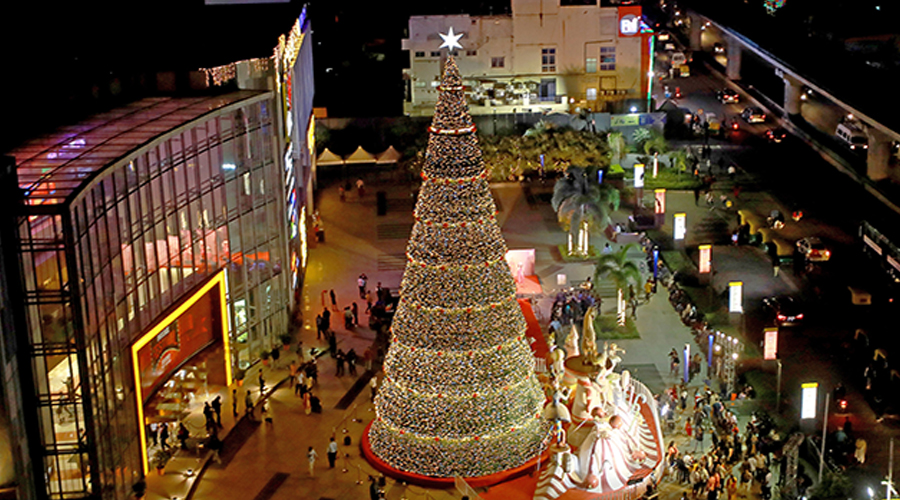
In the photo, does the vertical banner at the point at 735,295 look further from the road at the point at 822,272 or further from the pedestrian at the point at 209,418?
the pedestrian at the point at 209,418

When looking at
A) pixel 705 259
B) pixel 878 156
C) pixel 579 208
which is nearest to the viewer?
pixel 705 259

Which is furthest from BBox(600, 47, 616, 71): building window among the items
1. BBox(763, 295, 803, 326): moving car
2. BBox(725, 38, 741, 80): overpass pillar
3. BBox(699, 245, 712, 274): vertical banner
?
BBox(763, 295, 803, 326): moving car

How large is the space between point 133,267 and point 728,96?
63.8m

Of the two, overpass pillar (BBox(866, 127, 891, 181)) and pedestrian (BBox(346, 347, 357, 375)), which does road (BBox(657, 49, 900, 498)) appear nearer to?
overpass pillar (BBox(866, 127, 891, 181))

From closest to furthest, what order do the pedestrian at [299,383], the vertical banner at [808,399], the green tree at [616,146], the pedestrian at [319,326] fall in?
the vertical banner at [808,399] → the pedestrian at [299,383] → the pedestrian at [319,326] → the green tree at [616,146]

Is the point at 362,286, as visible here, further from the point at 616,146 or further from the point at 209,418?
the point at 616,146

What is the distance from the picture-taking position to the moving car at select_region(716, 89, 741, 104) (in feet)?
318

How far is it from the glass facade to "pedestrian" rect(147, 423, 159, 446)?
252cm

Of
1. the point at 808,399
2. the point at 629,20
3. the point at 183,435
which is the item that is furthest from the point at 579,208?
the point at 183,435

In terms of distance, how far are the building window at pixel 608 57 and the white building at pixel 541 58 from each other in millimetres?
64

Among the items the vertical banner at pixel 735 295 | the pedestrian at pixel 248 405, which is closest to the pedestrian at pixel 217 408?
the pedestrian at pixel 248 405

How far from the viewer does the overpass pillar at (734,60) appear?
105000 millimetres

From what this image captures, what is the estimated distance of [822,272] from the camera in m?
62.4

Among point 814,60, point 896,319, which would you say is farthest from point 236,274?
point 814,60
